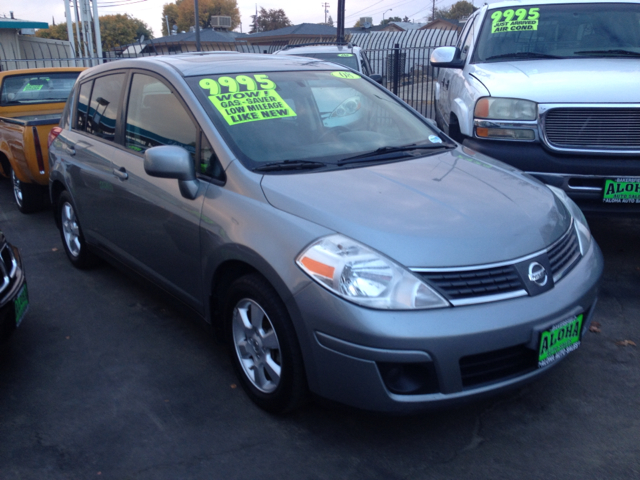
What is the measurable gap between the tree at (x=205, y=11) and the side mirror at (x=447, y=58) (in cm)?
9072

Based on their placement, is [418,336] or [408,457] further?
[408,457]

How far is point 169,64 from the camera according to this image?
3623 mm

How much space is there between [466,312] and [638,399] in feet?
4.28

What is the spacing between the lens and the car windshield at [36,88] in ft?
25.8

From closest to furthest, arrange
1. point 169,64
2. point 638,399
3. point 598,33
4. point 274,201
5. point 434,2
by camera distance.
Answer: point 274,201 < point 638,399 < point 169,64 < point 598,33 < point 434,2

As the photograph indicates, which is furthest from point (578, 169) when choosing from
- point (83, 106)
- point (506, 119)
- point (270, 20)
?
point (270, 20)

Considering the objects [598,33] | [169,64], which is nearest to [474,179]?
[169,64]

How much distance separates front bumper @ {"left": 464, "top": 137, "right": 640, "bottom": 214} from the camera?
4.33 meters

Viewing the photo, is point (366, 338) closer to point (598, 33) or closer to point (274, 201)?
point (274, 201)

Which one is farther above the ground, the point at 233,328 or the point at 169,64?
the point at 169,64

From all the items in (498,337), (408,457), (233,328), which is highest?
(498,337)

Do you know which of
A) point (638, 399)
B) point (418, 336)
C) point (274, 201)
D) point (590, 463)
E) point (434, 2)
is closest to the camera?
point (418, 336)

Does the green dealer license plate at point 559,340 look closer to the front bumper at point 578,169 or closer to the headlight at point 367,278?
the headlight at point 367,278

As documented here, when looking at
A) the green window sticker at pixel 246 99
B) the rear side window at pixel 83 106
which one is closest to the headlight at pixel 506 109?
the green window sticker at pixel 246 99
